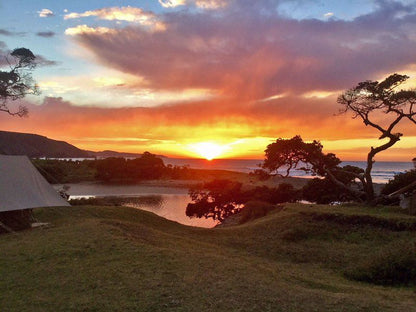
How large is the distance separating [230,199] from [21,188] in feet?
59.3

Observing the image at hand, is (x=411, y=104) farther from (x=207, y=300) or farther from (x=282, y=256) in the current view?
(x=207, y=300)

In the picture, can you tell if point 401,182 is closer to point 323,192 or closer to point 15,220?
point 323,192

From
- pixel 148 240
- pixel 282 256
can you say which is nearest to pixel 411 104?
pixel 282 256

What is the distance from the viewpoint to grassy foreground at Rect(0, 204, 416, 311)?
20.7ft

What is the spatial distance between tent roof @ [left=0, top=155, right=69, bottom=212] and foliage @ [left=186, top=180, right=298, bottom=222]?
12.0 metres

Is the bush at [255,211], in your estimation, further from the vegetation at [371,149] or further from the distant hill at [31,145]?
the distant hill at [31,145]

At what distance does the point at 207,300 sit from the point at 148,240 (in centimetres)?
518

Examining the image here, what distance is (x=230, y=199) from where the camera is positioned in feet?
97.5

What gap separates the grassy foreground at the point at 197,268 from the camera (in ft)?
20.7

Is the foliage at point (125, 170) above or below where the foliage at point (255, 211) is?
above

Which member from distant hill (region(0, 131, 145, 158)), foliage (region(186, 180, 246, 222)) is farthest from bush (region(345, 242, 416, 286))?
distant hill (region(0, 131, 145, 158))

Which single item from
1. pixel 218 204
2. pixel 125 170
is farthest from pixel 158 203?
pixel 125 170

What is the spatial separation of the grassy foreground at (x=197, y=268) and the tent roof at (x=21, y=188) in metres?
0.98

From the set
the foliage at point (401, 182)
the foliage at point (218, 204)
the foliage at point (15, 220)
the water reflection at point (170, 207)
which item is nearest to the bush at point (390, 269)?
the foliage at point (15, 220)
